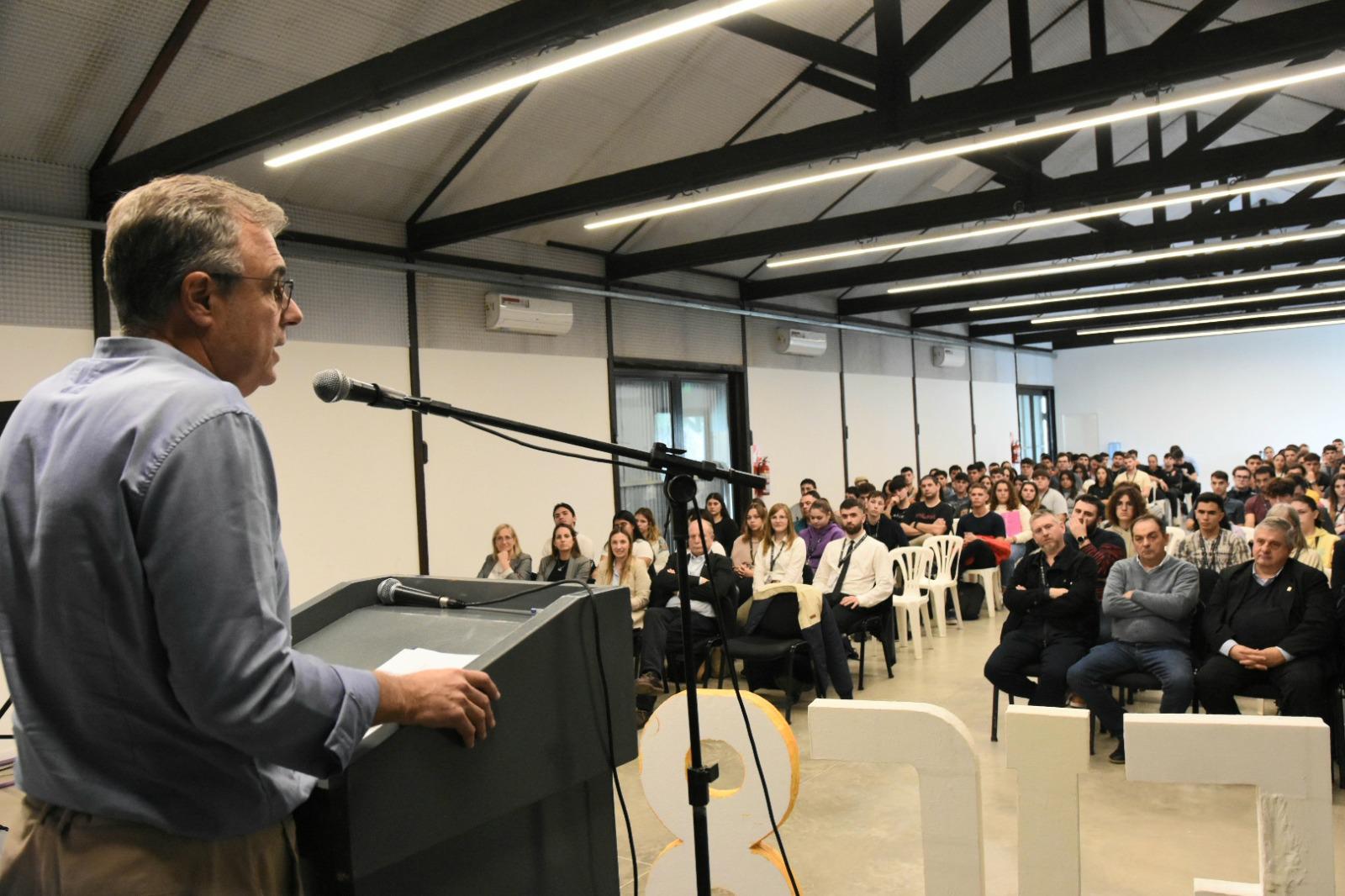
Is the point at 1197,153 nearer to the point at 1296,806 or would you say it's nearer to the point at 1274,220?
the point at 1274,220

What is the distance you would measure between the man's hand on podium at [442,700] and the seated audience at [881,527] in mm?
6493

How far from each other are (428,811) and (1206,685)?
13.2 feet

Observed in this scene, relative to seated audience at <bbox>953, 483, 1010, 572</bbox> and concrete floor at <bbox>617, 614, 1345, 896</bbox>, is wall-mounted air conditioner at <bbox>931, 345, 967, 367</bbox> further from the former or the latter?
concrete floor at <bbox>617, 614, 1345, 896</bbox>

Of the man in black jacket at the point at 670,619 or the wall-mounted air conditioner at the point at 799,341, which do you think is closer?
the man in black jacket at the point at 670,619

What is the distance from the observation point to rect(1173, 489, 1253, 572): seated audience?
5238 millimetres

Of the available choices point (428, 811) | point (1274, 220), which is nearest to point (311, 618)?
point (428, 811)

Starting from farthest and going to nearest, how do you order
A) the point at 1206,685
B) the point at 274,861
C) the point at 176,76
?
the point at 176,76
the point at 1206,685
the point at 274,861

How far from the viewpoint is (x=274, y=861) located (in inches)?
41.8

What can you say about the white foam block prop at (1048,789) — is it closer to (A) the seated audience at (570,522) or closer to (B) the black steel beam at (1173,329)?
(A) the seated audience at (570,522)

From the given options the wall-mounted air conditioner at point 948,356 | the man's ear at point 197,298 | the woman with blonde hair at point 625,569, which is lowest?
the woman with blonde hair at point 625,569

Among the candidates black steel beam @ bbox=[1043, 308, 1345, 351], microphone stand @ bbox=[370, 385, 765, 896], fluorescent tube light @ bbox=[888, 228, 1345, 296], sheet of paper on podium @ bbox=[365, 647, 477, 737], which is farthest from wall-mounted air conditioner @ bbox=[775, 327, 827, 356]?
sheet of paper on podium @ bbox=[365, 647, 477, 737]

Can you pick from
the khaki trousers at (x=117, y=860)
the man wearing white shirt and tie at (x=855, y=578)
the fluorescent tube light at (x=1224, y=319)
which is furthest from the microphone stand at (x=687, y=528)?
the fluorescent tube light at (x=1224, y=319)

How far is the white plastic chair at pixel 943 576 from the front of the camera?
7.41 metres

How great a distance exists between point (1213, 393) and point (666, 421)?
12944 millimetres
